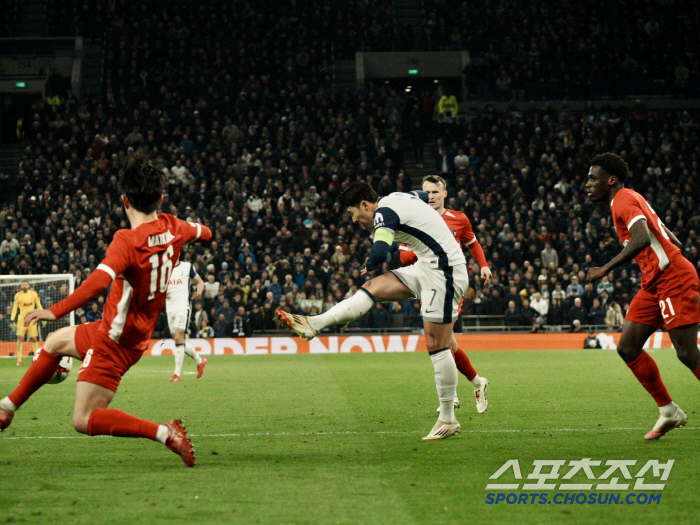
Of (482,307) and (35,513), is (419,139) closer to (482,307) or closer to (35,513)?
(482,307)

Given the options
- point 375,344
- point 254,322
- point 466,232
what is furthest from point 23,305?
point 466,232


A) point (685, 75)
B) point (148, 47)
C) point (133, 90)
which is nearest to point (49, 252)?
point (133, 90)

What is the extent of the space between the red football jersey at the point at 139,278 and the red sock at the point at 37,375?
701 mm

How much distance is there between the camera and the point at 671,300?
7219 millimetres

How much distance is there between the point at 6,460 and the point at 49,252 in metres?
20.8

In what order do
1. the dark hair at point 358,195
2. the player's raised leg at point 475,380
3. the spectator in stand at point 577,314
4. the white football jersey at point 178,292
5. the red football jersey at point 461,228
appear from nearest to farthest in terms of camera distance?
the dark hair at point 358,195 < the player's raised leg at point 475,380 < the red football jersey at point 461,228 < the white football jersey at point 178,292 < the spectator in stand at point 577,314

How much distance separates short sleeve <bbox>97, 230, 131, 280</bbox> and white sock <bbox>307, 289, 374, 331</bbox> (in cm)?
193

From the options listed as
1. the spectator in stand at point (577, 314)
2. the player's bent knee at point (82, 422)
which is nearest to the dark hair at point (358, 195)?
the player's bent knee at point (82, 422)

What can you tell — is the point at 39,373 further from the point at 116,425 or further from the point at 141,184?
the point at 141,184

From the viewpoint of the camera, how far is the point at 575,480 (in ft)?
17.8

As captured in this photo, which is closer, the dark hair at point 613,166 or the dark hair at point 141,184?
the dark hair at point 141,184

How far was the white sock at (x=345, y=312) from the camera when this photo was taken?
742cm

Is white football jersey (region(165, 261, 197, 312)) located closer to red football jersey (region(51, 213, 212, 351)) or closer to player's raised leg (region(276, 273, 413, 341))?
player's raised leg (region(276, 273, 413, 341))

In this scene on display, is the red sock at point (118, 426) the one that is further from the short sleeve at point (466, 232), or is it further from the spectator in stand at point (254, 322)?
the spectator in stand at point (254, 322)
